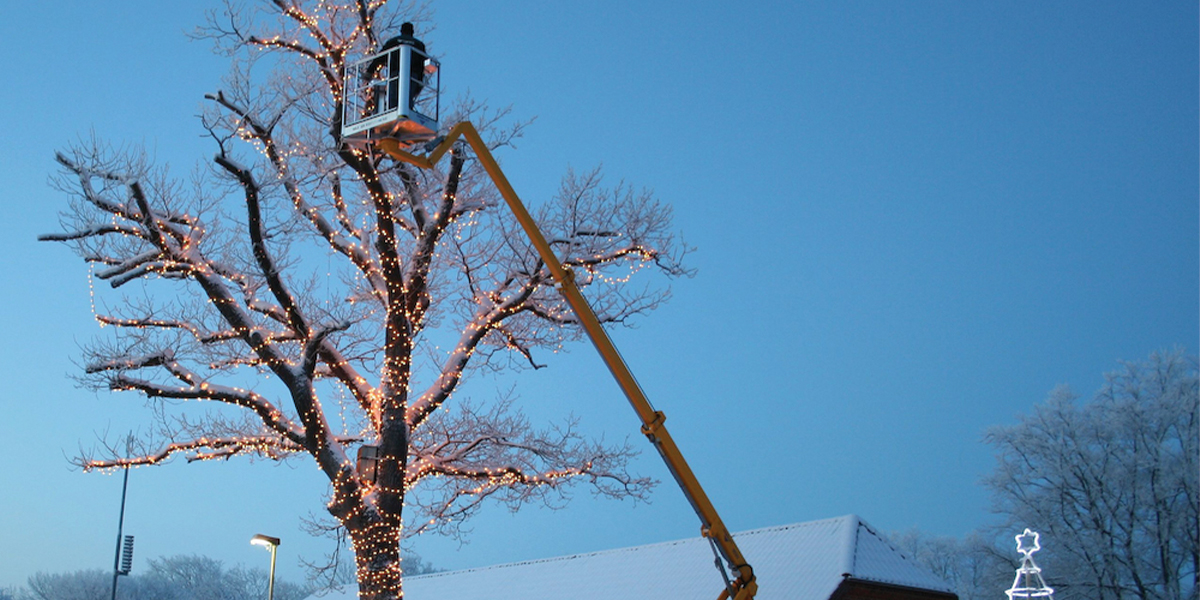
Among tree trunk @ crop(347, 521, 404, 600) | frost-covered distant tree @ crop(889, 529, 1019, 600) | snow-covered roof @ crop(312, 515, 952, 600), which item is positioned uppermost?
frost-covered distant tree @ crop(889, 529, 1019, 600)

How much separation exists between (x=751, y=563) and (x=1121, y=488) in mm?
15198

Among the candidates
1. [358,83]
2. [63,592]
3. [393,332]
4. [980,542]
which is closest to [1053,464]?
[980,542]

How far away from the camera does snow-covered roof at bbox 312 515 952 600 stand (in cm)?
2095

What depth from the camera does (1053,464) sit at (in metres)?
32.3

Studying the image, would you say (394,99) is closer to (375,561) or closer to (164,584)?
(375,561)

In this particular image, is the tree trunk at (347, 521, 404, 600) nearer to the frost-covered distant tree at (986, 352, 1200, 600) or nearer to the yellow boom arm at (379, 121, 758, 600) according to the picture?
the yellow boom arm at (379, 121, 758, 600)

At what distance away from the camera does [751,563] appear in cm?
2241

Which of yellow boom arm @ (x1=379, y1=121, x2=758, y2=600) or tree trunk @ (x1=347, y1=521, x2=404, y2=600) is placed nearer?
yellow boom arm @ (x1=379, y1=121, x2=758, y2=600)

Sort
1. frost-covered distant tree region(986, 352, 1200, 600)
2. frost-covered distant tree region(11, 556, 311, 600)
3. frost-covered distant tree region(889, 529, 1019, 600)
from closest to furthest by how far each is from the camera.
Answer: frost-covered distant tree region(986, 352, 1200, 600)
frost-covered distant tree region(889, 529, 1019, 600)
frost-covered distant tree region(11, 556, 311, 600)

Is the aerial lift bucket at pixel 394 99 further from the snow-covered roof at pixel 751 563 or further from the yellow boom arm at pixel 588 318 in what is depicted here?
the snow-covered roof at pixel 751 563

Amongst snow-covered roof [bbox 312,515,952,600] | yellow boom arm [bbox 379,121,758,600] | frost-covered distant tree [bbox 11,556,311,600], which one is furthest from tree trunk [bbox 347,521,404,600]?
frost-covered distant tree [bbox 11,556,311,600]

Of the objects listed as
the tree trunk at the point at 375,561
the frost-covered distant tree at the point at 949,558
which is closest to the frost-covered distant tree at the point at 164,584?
the frost-covered distant tree at the point at 949,558

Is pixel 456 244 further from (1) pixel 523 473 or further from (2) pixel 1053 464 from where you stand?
(2) pixel 1053 464

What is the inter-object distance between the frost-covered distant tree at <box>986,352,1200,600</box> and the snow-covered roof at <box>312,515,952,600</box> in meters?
10.8
